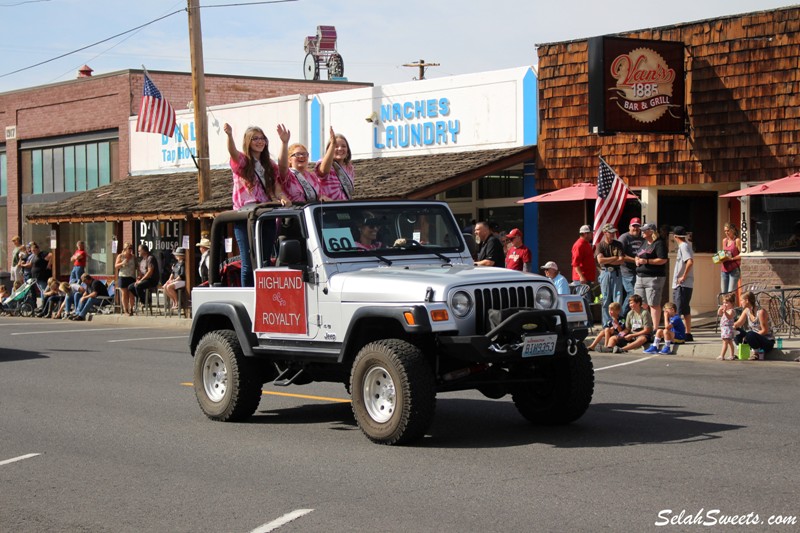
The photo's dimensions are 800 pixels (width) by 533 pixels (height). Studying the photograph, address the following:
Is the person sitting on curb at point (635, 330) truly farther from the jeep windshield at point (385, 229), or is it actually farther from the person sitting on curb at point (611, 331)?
the jeep windshield at point (385, 229)

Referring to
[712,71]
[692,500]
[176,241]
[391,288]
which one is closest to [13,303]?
[176,241]

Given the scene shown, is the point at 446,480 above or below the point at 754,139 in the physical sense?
below

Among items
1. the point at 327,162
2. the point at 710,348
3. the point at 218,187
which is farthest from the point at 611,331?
→ the point at 218,187

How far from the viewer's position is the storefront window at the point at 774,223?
19.4 metres

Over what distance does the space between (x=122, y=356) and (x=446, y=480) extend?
10.8m

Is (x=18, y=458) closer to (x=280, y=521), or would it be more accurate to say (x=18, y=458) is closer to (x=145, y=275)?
(x=280, y=521)

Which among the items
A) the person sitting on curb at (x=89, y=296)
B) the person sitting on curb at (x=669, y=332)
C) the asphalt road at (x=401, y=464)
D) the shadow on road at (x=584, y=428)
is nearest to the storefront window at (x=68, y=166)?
the person sitting on curb at (x=89, y=296)

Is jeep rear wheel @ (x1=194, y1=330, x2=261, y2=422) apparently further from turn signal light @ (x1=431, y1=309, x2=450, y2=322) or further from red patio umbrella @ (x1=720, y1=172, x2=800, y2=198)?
red patio umbrella @ (x1=720, y1=172, x2=800, y2=198)

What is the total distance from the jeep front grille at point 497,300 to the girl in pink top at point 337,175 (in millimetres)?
2919

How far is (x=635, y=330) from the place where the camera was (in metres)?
17.1

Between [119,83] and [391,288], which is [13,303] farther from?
[391,288]

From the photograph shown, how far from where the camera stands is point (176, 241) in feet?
106

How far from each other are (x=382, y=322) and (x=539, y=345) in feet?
4.19

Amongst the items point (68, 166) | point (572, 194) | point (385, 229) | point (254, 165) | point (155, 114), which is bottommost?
point (385, 229)
